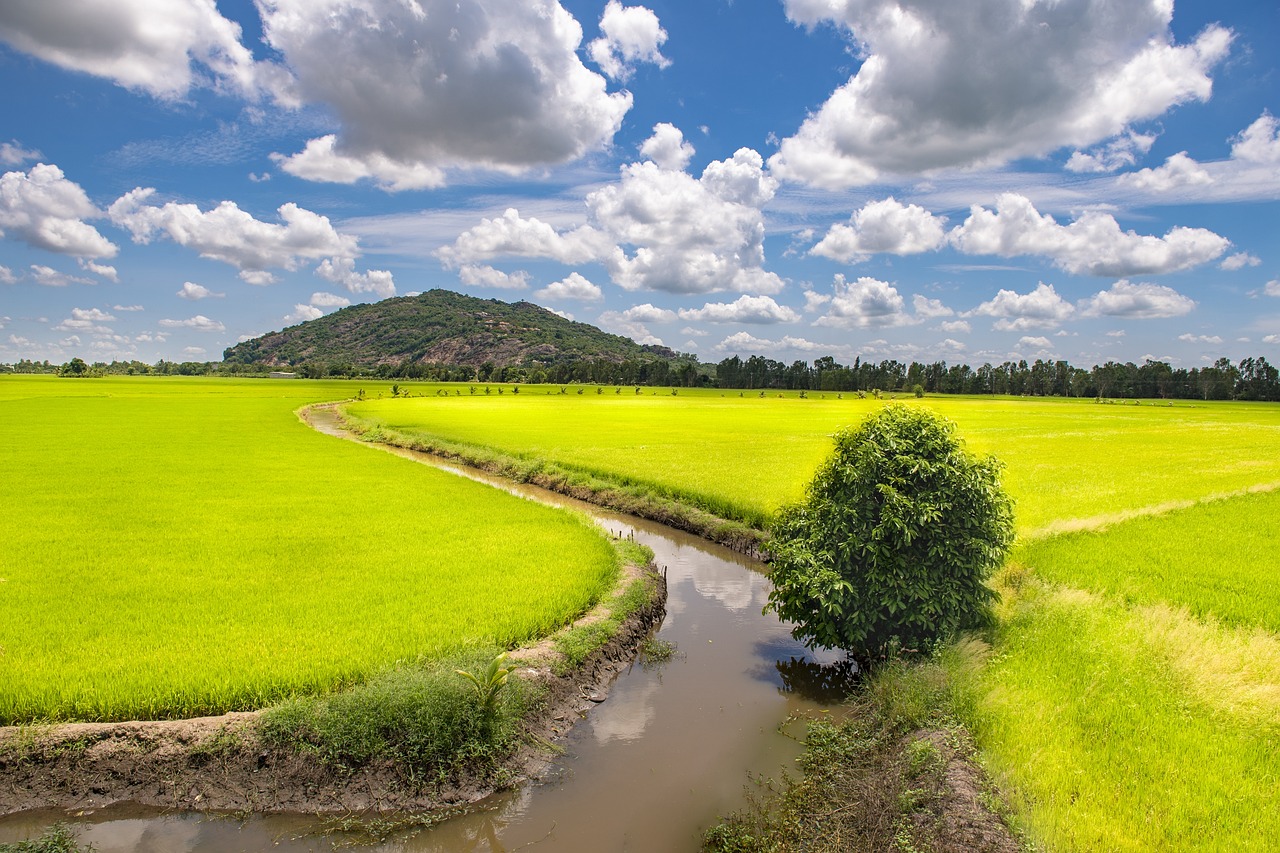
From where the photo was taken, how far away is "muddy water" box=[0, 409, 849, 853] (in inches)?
269

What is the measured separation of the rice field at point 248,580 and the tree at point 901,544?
462 centimetres

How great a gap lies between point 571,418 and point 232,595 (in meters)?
46.5

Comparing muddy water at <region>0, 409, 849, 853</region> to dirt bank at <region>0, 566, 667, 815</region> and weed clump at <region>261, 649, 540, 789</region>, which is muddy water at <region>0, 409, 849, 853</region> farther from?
weed clump at <region>261, 649, 540, 789</region>

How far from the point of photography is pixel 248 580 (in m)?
12.3

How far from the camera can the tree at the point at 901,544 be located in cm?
988

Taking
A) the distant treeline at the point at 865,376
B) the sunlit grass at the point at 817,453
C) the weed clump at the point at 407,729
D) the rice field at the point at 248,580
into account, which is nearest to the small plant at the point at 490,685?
the weed clump at the point at 407,729

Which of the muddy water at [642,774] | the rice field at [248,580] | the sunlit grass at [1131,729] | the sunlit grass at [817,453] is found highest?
the sunlit grass at [817,453]

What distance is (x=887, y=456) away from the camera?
10406mm

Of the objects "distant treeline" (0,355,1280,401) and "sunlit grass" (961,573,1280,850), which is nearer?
"sunlit grass" (961,573,1280,850)

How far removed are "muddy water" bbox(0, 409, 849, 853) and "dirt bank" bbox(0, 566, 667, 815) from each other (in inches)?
8.3

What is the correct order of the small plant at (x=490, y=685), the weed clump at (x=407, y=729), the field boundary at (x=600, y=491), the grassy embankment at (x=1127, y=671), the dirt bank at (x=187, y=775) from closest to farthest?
the grassy embankment at (x=1127, y=671), the dirt bank at (x=187, y=775), the weed clump at (x=407, y=729), the small plant at (x=490, y=685), the field boundary at (x=600, y=491)

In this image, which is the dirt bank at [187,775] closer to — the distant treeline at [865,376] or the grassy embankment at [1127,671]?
the grassy embankment at [1127,671]

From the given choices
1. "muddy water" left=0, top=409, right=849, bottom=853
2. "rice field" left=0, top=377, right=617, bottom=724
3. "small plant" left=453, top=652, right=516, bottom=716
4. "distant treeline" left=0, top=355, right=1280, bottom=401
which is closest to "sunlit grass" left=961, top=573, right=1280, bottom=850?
"muddy water" left=0, top=409, right=849, bottom=853

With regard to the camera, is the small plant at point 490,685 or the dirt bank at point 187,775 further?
the small plant at point 490,685
